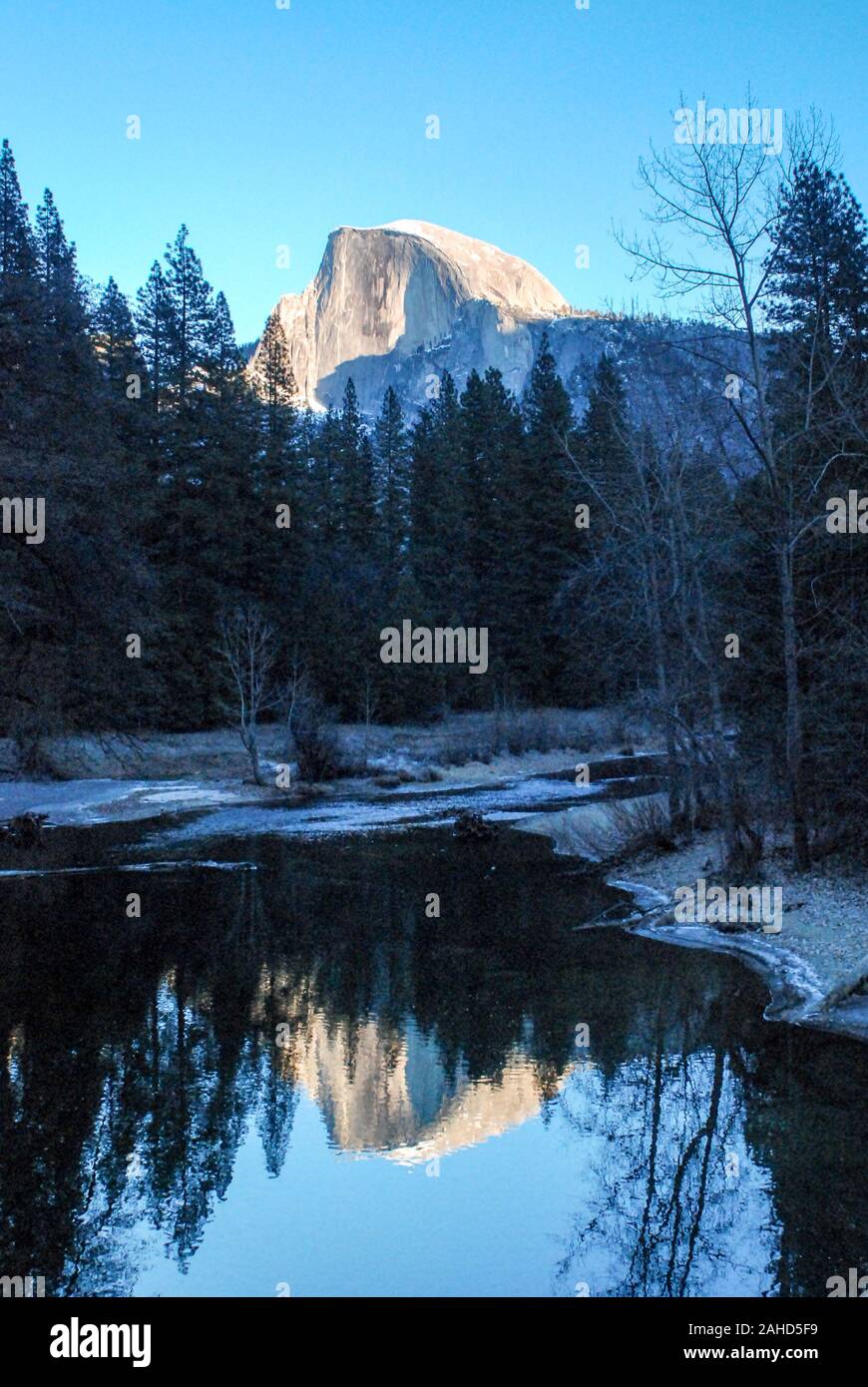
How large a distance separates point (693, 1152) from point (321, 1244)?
2.84 m

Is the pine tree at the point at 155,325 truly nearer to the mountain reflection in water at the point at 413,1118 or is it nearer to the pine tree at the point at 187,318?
the pine tree at the point at 187,318

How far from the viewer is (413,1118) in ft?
30.8

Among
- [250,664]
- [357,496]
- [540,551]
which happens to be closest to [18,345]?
[250,664]

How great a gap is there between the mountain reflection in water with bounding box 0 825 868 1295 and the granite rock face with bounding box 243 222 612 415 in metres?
165

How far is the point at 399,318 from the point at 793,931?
610 feet

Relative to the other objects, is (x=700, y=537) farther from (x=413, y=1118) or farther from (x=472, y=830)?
(x=413, y=1118)

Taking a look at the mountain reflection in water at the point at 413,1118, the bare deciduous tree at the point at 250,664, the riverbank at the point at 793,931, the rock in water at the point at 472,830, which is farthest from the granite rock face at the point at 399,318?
the mountain reflection in water at the point at 413,1118

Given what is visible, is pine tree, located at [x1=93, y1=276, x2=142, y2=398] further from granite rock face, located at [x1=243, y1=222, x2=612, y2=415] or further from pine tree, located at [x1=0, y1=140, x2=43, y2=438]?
granite rock face, located at [x1=243, y1=222, x2=612, y2=415]

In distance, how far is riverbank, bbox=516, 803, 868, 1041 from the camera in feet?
37.5

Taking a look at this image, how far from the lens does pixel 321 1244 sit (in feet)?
23.5

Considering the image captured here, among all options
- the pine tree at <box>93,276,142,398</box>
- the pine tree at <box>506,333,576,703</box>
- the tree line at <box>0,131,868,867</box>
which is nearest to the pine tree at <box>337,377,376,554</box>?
the pine tree at <box>506,333,576,703</box>

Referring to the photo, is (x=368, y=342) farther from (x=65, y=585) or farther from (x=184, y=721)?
(x=65, y=585)
